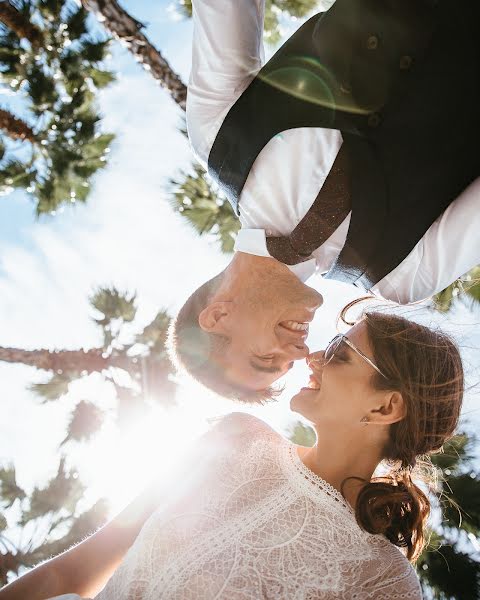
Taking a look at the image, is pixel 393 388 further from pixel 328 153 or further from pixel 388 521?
pixel 328 153

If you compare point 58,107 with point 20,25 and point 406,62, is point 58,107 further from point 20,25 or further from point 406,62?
point 406,62

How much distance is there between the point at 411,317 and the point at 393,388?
46 centimetres

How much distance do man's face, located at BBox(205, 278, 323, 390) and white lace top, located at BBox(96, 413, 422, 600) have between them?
0.50m

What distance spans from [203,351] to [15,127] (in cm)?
558

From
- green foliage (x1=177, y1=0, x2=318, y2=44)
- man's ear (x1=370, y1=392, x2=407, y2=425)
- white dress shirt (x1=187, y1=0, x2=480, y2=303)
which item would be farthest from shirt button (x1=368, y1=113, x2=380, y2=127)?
green foliage (x1=177, y1=0, x2=318, y2=44)

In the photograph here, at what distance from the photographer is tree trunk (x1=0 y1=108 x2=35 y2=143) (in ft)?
21.8

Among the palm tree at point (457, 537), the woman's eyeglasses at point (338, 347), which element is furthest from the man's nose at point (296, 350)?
the palm tree at point (457, 537)

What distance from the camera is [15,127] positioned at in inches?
264

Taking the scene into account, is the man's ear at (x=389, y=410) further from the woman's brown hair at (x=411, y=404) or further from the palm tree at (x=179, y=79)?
the palm tree at (x=179, y=79)

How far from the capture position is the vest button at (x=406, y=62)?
1.54 meters

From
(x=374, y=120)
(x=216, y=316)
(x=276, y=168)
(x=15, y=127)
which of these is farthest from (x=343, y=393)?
(x=15, y=127)

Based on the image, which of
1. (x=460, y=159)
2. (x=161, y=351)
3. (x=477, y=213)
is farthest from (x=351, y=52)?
(x=161, y=351)

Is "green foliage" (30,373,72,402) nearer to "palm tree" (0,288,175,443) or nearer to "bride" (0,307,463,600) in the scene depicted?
"palm tree" (0,288,175,443)

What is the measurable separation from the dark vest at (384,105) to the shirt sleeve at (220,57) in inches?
2.3
